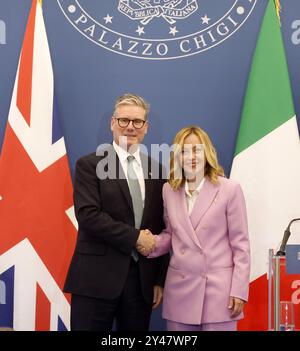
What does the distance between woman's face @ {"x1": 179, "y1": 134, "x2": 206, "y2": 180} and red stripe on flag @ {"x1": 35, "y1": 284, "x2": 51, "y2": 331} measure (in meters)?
1.23

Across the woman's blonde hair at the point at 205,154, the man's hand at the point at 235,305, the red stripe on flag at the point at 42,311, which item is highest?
the woman's blonde hair at the point at 205,154

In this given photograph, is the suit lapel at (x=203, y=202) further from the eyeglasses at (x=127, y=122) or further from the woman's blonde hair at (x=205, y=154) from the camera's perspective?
the eyeglasses at (x=127, y=122)

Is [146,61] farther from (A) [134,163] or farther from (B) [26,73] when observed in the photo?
(A) [134,163]

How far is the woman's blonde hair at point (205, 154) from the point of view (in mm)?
2723

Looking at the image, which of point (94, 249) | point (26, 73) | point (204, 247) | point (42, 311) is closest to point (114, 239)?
point (94, 249)

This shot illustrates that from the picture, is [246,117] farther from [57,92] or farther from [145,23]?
[57,92]

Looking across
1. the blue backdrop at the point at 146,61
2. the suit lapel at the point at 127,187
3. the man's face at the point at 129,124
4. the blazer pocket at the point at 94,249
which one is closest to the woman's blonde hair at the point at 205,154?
the suit lapel at the point at 127,187

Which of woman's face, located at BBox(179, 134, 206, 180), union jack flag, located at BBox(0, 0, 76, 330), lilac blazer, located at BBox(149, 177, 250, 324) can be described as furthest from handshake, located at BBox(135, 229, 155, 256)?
union jack flag, located at BBox(0, 0, 76, 330)

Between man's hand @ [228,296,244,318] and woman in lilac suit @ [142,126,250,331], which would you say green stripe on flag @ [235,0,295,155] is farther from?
man's hand @ [228,296,244,318]

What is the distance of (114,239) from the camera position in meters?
2.67

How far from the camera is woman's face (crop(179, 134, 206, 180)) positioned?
2727 millimetres

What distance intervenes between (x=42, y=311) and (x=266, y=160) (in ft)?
5.03
